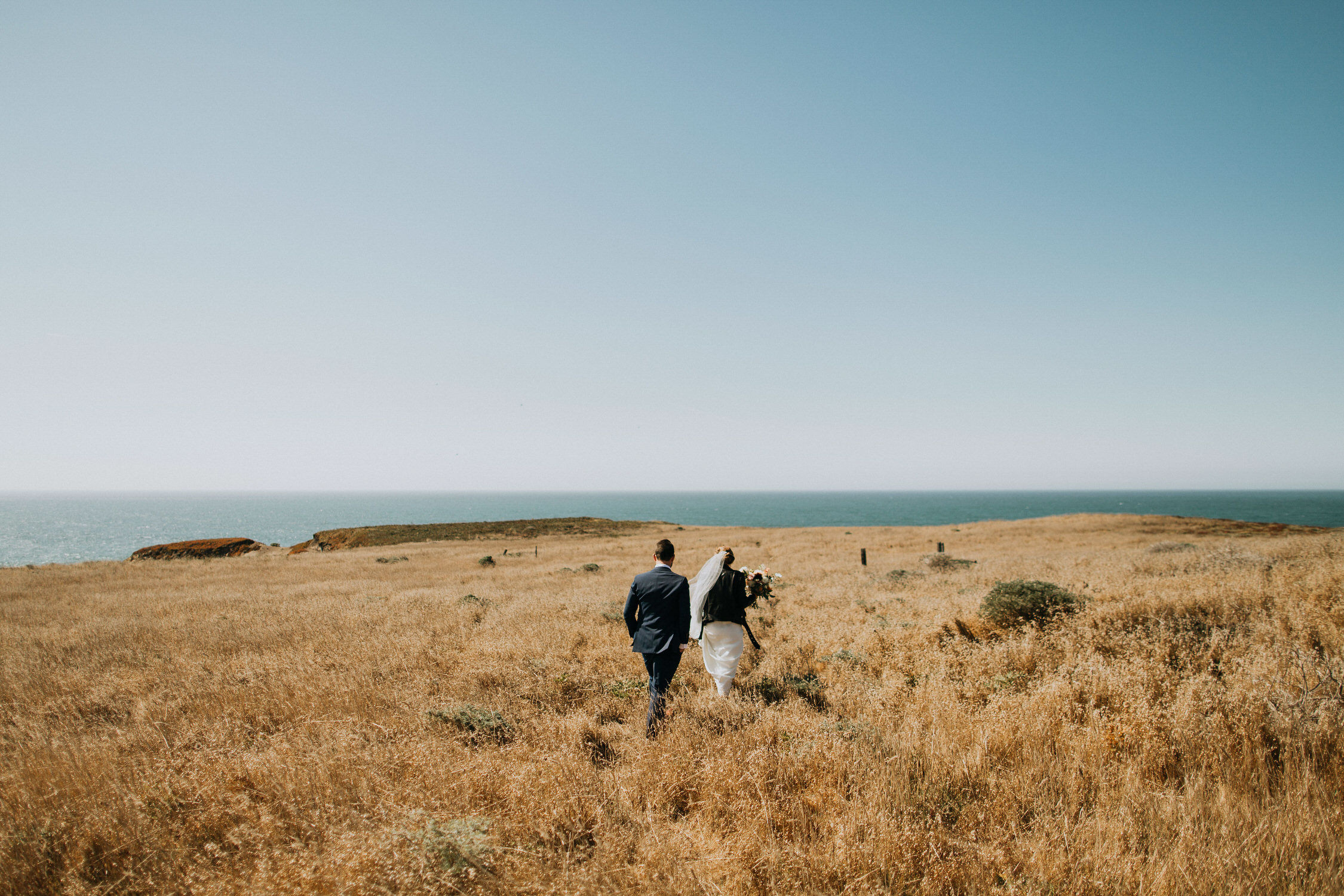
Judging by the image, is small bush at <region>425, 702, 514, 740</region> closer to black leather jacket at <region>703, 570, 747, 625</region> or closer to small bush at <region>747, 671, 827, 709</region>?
black leather jacket at <region>703, 570, 747, 625</region>

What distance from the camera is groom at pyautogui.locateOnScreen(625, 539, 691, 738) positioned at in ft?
21.5

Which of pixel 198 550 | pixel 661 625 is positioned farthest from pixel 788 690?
pixel 198 550

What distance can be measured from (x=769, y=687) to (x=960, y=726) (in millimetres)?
2601

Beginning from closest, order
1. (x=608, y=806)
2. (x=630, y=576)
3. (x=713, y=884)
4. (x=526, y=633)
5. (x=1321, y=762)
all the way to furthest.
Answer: (x=713, y=884)
(x=608, y=806)
(x=1321, y=762)
(x=526, y=633)
(x=630, y=576)

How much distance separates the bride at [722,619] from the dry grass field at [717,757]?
16.4 inches

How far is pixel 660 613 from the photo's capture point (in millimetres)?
6633

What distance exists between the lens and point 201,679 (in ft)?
27.8

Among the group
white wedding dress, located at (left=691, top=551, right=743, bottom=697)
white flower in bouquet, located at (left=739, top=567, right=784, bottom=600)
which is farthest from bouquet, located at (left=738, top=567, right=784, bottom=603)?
white wedding dress, located at (left=691, top=551, right=743, bottom=697)

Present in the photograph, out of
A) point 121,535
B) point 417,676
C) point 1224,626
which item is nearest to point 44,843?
point 417,676

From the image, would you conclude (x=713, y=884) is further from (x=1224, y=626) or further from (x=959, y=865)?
(x=1224, y=626)

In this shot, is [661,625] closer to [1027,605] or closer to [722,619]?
[722,619]

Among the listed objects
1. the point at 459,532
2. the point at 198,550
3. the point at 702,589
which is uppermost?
the point at 702,589

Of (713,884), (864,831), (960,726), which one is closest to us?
(713,884)

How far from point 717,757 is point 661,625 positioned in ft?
6.15
